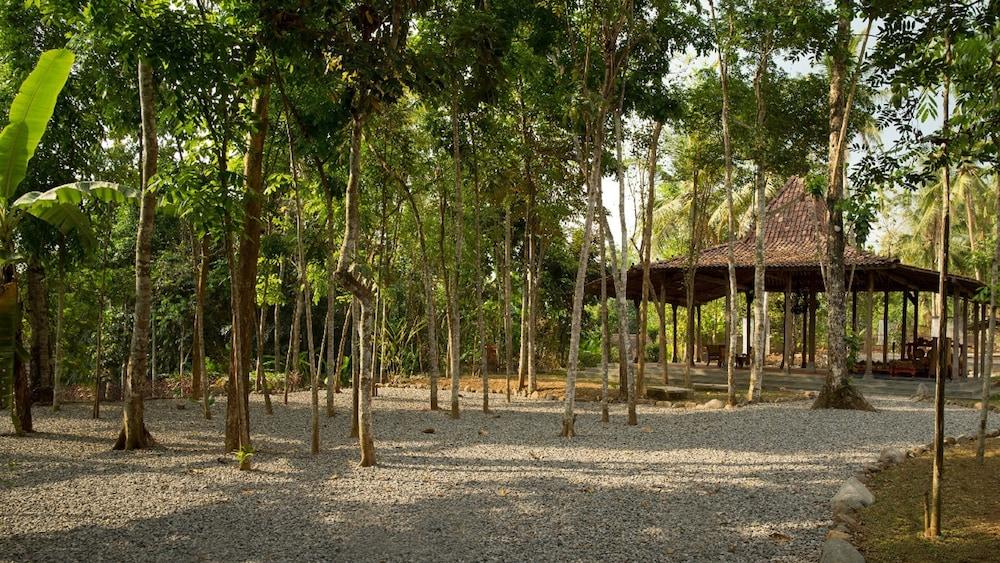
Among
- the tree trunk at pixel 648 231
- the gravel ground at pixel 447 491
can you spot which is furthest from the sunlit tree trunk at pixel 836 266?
the tree trunk at pixel 648 231

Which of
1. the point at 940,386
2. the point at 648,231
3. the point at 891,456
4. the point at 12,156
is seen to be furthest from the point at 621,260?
the point at 12,156

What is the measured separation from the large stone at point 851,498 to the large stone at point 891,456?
5.79 ft

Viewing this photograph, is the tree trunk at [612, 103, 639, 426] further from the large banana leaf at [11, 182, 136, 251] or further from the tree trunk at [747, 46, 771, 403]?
the large banana leaf at [11, 182, 136, 251]

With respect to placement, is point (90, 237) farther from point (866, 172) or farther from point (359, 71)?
point (866, 172)

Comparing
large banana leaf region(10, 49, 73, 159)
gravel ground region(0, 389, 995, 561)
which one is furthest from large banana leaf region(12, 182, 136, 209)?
gravel ground region(0, 389, 995, 561)

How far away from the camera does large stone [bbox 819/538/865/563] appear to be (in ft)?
15.6

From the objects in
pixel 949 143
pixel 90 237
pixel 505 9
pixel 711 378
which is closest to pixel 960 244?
pixel 711 378

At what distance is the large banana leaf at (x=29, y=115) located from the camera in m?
5.65

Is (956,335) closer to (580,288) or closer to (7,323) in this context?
(580,288)

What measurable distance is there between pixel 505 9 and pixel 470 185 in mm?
5288

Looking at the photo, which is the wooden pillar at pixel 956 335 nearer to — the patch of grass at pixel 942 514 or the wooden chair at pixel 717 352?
the wooden chair at pixel 717 352

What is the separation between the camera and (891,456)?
327 inches

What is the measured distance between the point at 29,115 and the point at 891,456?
906 cm

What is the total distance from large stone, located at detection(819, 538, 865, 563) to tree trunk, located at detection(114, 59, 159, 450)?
23.9 feet
